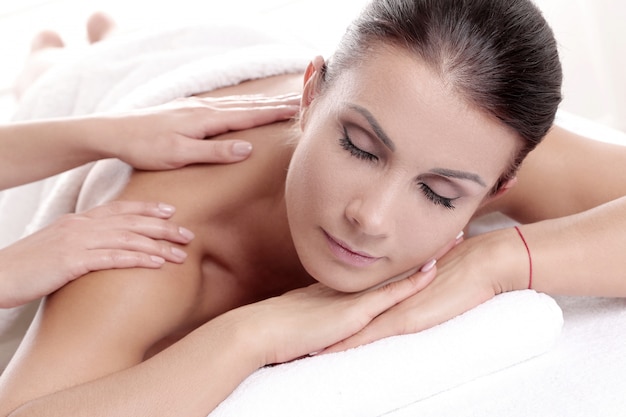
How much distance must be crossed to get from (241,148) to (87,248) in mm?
304

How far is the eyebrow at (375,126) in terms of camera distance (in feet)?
3.57

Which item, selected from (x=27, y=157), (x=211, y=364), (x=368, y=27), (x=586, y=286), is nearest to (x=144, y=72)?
(x=27, y=157)

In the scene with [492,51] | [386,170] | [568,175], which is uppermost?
[492,51]

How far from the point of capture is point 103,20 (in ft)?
7.64

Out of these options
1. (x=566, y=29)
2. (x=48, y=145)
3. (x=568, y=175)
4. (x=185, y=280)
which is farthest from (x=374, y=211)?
(x=566, y=29)

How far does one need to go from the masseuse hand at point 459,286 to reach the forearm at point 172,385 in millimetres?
146

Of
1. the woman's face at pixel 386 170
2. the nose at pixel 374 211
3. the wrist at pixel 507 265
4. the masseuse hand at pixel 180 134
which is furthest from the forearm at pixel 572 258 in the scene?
the masseuse hand at pixel 180 134

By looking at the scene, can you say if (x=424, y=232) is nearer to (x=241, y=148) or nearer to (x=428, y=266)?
(x=428, y=266)

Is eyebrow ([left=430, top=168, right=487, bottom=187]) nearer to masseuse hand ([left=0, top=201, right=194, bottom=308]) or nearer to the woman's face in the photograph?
the woman's face

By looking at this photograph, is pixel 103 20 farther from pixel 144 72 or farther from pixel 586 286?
pixel 586 286

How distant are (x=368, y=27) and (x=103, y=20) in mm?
1354

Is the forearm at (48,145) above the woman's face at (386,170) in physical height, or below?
below

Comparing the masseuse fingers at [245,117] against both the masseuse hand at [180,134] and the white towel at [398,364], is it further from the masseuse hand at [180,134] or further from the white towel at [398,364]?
the white towel at [398,364]

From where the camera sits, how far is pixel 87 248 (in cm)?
127
